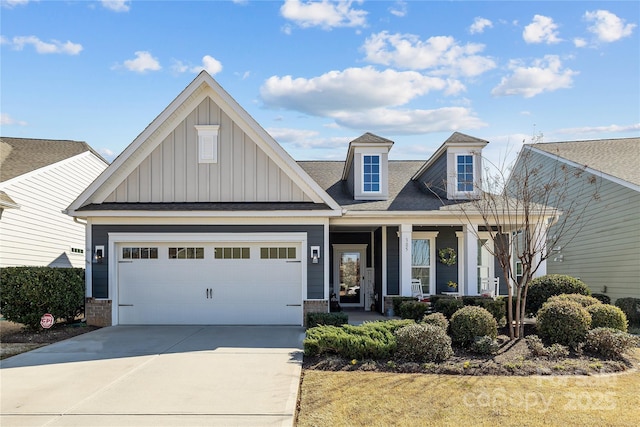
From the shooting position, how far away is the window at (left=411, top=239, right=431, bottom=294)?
16.3 meters

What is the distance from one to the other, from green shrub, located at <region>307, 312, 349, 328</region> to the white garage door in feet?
3.85

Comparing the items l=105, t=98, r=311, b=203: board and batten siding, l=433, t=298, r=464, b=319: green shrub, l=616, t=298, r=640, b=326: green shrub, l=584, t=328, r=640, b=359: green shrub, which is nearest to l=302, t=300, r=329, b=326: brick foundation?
l=105, t=98, r=311, b=203: board and batten siding

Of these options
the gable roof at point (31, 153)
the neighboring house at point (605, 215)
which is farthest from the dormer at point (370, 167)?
the gable roof at point (31, 153)

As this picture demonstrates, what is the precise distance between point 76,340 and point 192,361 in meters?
3.86

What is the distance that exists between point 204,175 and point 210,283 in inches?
115

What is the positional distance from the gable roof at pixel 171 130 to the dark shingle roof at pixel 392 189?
196 cm

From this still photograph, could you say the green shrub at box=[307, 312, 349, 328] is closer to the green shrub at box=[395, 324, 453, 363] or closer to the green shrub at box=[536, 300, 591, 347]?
the green shrub at box=[395, 324, 453, 363]

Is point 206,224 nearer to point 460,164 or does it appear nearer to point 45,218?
point 460,164

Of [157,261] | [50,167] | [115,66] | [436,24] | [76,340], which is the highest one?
[436,24]

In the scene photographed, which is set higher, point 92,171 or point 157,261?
point 92,171

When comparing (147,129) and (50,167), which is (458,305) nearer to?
(147,129)

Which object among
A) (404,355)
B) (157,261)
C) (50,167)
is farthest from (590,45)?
(50,167)

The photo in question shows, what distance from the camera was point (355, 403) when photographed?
668 centimetres

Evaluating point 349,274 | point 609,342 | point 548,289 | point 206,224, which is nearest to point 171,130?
point 206,224
